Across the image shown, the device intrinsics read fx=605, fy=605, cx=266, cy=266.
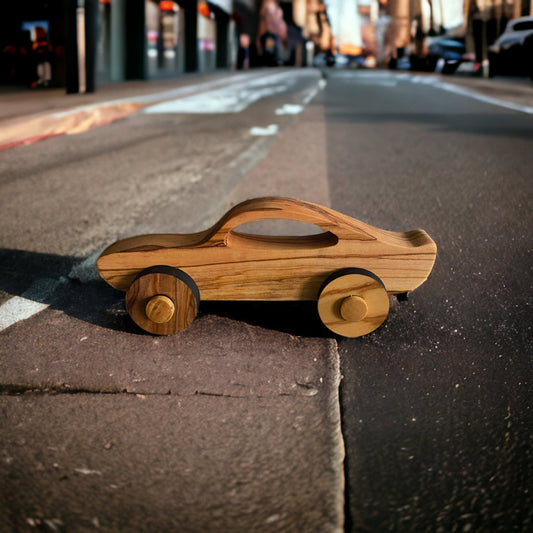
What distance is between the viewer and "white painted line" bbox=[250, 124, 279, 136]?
791 centimetres

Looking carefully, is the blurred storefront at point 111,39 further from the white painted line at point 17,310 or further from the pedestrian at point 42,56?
the white painted line at point 17,310

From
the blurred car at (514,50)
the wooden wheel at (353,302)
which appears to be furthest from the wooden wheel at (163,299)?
the blurred car at (514,50)

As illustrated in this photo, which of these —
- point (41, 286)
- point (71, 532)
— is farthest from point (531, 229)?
point (71, 532)

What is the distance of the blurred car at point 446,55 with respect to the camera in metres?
32.7

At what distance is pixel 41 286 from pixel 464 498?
1.92m

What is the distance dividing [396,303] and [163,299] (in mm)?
935

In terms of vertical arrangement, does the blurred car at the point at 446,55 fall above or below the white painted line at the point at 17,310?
above

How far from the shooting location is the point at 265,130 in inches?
324

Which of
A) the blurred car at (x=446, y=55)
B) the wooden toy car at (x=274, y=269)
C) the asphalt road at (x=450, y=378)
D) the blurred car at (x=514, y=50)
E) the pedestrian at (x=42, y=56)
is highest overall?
the blurred car at (x=446, y=55)

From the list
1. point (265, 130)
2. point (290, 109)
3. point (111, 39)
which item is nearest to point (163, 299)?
point (265, 130)

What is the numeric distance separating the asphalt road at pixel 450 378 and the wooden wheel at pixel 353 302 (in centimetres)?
8

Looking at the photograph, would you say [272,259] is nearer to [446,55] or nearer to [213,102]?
[213,102]

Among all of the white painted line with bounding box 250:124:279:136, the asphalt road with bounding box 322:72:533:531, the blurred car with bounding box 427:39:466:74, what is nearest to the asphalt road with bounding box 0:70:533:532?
the asphalt road with bounding box 322:72:533:531

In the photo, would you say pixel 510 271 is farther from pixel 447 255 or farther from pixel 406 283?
pixel 406 283
